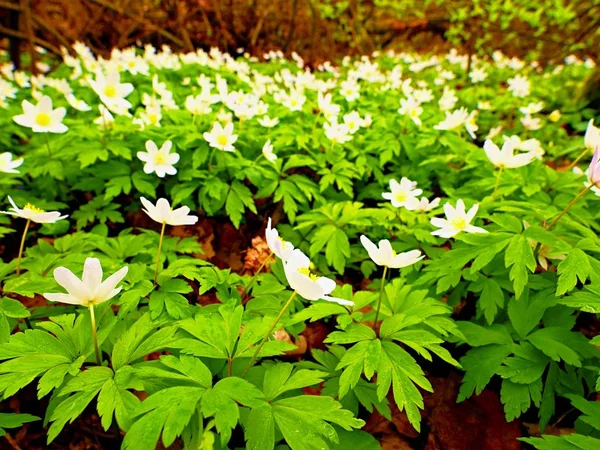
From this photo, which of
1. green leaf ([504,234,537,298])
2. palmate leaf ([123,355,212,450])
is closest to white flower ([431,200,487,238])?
green leaf ([504,234,537,298])

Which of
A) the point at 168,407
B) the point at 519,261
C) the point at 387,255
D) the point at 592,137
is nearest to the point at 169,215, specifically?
the point at 168,407

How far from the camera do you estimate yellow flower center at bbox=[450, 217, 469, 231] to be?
208 centimetres

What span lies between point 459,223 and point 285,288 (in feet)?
3.32

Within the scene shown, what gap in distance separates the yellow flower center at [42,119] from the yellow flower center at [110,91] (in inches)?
17.6

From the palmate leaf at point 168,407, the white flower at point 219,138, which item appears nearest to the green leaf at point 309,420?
the palmate leaf at point 168,407

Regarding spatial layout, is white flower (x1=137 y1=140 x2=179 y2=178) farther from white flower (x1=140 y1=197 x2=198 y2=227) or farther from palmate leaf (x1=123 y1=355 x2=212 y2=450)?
palmate leaf (x1=123 y1=355 x2=212 y2=450)

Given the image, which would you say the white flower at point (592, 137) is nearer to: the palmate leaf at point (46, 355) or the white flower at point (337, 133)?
the white flower at point (337, 133)

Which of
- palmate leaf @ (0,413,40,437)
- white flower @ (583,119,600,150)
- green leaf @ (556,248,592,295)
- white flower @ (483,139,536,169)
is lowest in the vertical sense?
palmate leaf @ (0,413,40,437)

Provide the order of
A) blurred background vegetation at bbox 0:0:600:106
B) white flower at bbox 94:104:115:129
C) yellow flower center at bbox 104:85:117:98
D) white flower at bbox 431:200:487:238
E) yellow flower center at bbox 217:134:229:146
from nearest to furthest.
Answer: white flower at bbox 431:200:487:238
yellow flower center at bbox 217:134:229:146
yellow flower center at bbox 104:85:117:98
white flower at bbox 94:104:115:129
blurred background vegetation at bbox 0:0:600:106

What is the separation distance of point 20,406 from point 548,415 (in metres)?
2.47

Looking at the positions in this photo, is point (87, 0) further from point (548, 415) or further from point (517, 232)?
point (548, 415)

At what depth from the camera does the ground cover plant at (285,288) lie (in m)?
1.31

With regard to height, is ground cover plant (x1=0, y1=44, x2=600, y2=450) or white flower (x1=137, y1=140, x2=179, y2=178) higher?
white flower (x1=137, y1=140, x2=179, y2=178)

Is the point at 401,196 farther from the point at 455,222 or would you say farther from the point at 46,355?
the point at 46,355
